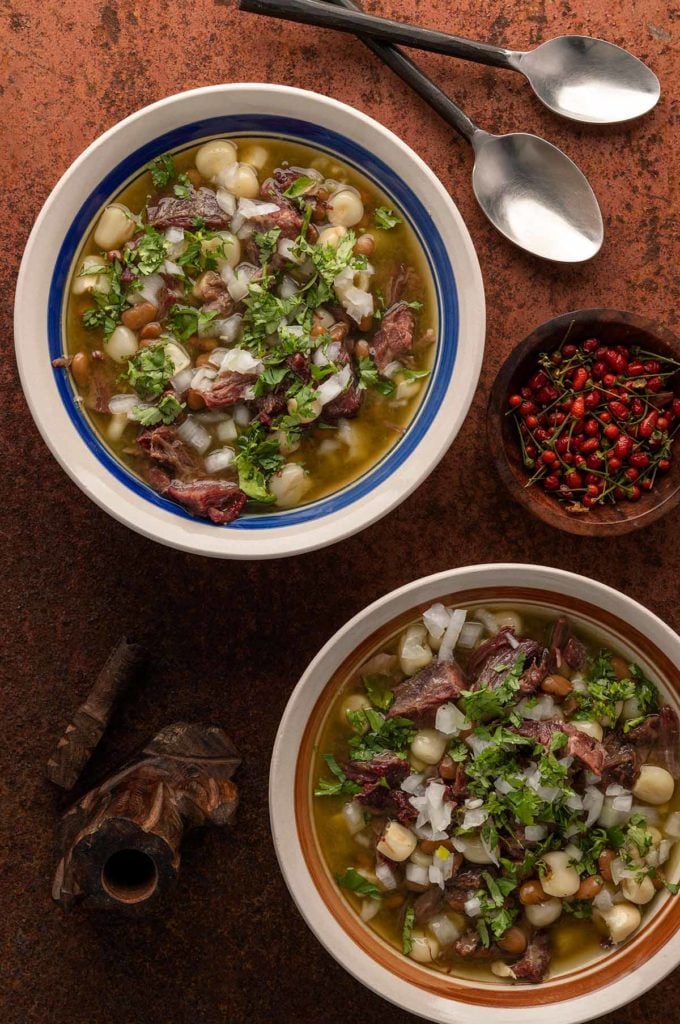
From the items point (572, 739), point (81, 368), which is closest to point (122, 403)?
point (81, 368)

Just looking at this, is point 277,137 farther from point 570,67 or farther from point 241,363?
point 570,67

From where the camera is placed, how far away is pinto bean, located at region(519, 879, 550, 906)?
329cm

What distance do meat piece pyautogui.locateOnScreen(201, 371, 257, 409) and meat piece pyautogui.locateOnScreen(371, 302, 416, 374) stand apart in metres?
0.44

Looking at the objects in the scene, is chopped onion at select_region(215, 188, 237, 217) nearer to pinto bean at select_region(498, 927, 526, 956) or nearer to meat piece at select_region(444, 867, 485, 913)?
meat piece at select_region(444, 867, 485, 913)

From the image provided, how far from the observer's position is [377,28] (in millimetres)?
3490

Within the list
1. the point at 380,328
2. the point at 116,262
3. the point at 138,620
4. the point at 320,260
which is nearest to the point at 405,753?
the point at 138,620

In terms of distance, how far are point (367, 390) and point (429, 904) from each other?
6.07 feet

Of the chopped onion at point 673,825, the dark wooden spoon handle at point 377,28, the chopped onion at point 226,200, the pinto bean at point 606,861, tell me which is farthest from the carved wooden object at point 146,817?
the dark wooden spoon handle at point 377,28

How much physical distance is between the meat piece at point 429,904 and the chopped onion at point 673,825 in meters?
0.84

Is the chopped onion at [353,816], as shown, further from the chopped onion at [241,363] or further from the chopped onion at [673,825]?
the chopped onion at [241,363]

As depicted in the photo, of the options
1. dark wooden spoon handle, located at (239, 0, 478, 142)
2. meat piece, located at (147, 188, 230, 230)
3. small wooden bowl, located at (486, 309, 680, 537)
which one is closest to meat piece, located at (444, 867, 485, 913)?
small wooden bowl, located at (486, 309, 680, 537)

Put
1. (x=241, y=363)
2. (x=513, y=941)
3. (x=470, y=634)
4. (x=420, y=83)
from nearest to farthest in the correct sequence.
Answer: (x=241, y=363) → (x=513, y=941) → (x=470, y=634) → (x=420, y=83)

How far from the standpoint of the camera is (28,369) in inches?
117

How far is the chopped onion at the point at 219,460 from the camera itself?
126 inches
